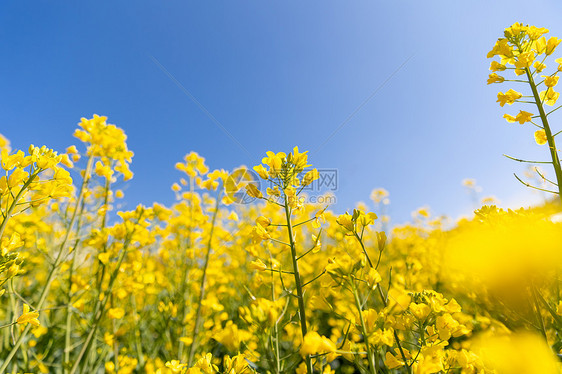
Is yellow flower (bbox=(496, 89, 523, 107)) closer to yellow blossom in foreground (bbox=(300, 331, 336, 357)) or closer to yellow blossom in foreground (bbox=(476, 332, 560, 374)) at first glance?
yellow blossom in foreground (bbox=(476, 332, 560, 374))

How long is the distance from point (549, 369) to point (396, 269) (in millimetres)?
4308

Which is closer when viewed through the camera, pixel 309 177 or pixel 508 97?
pixel 309 177

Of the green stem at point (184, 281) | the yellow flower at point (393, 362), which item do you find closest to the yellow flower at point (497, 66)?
the yellow flower at point (393, 362)

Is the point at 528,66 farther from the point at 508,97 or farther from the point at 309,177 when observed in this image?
the point at 309,177

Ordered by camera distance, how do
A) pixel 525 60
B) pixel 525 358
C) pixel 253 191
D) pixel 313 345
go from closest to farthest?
pixel 525 358, pixel 313 345, pixel 253 191, pixel 525 60

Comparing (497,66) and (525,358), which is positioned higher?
(497,66)

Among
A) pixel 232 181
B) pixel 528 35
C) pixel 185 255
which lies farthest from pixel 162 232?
pixel 528 35

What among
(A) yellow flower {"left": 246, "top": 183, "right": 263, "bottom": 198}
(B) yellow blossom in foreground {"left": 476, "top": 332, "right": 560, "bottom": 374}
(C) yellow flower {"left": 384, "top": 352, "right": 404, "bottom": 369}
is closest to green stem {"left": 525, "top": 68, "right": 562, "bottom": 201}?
(B) yellow blossom in foreground {"left": 476, "top": 332, "right": 560, "bottom": 374}

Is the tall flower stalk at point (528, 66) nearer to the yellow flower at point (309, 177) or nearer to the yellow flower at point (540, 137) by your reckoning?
the yellow flower at point (540, 137)

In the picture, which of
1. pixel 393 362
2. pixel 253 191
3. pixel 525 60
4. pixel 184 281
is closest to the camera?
pixel 393 362

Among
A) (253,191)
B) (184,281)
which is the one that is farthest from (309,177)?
(184,281)

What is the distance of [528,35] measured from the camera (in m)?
1.81

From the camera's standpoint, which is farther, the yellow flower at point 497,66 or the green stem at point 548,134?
the yellow flower at point 497,66

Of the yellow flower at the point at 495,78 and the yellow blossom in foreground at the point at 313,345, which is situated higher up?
the yellow flower at the point at 495,78
